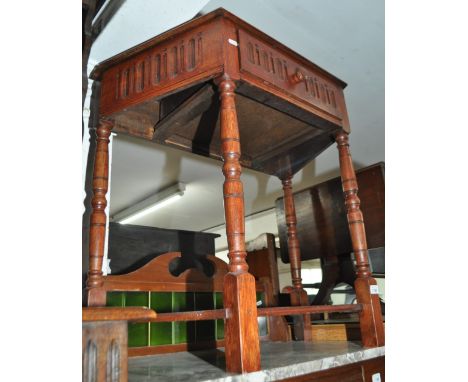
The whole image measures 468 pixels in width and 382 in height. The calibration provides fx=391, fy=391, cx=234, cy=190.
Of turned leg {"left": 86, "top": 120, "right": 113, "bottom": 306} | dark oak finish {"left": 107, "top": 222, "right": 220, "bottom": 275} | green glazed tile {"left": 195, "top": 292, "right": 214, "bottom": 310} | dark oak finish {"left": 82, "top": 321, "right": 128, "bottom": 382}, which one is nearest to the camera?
dark oak finish {"left": 82, "top": 321, "right": 128, "bottom": 382}

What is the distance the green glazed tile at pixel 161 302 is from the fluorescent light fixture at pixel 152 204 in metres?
3.42

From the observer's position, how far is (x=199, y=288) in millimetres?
1715

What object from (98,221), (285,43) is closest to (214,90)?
(98,221)

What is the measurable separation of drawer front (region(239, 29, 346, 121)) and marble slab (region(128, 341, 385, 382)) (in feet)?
2.75

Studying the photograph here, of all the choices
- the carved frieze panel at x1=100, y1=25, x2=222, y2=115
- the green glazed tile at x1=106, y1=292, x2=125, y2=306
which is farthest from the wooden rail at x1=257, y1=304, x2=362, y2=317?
the carved frieze panel at x1=100, y1=25, x2=222, y2=115

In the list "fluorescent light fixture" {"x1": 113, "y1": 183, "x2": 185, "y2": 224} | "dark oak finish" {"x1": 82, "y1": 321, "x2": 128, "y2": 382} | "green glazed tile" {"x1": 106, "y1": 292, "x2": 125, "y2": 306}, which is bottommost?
"dark oak finish" {"x1": 82, "y1": 321, "x2": 128, "y2": 382}

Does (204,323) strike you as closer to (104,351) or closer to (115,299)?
(115,299)

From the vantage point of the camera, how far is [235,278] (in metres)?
1.04

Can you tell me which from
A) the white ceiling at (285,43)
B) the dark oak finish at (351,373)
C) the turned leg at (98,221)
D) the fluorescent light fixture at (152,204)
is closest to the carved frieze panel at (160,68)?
the turned leg at (98,221)

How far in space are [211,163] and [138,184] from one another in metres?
1.25

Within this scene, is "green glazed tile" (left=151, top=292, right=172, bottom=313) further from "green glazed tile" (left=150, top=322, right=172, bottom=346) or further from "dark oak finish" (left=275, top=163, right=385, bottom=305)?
"dark oak finish" (left=275, top=163, right=385, bottom=305)

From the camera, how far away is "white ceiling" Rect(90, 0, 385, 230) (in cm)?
176

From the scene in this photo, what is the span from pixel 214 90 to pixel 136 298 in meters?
0.86
